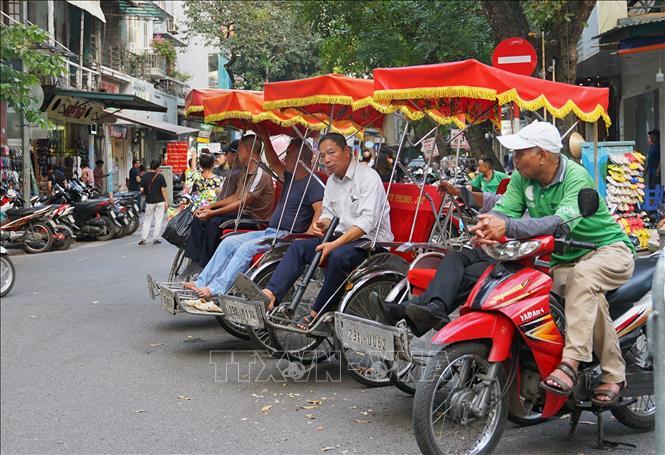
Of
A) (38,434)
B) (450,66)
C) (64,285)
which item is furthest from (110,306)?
(450,66)

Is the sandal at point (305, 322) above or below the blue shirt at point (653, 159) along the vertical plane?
below

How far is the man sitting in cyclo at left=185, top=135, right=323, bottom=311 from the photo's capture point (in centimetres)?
745

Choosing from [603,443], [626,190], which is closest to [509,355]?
[603,443]

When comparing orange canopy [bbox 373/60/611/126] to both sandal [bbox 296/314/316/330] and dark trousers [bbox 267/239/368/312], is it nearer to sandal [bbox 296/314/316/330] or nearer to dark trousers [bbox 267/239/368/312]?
dark trousers [bbox 267/239/368/312]

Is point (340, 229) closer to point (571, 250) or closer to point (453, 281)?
point (453, 281)

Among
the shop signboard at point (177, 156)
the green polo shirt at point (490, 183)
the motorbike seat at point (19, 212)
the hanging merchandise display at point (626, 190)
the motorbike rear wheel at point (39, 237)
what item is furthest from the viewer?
the shop signboard at point (177, 156)

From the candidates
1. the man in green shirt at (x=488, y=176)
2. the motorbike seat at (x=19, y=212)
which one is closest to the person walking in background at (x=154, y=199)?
the motorbike seat at (x=19, y=212)

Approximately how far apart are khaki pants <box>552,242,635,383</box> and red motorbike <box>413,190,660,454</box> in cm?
10

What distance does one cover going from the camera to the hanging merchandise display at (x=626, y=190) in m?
11.5

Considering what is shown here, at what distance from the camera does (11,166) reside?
19969mm

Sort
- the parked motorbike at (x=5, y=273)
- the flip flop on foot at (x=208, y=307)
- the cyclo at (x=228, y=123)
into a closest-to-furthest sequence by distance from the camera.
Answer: the flip flop on foot at (x=208, y=307)
the cyclo at (x=228, y=123)
the parked motorbike at (x=5, y=273)

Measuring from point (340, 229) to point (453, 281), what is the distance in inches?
77.1

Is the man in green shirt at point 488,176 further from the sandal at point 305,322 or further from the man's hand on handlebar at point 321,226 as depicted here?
the sandal at point 305,322

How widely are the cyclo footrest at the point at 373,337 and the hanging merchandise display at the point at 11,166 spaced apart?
15.2 m
